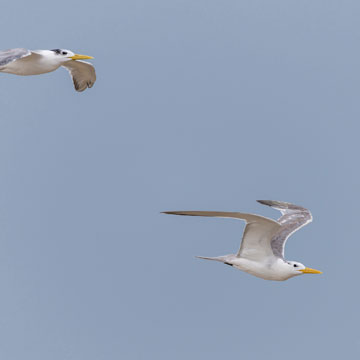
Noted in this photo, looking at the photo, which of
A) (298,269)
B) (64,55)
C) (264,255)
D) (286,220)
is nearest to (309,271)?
(298,269)

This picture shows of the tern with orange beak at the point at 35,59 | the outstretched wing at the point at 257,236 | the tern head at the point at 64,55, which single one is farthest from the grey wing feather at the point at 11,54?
the outstretched wing at the point at 257,236

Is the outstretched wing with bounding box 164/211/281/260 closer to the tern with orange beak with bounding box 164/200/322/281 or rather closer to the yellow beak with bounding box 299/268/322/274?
the tern with orange beak with bounding box 164/200/322/281

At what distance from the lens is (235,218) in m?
16.4

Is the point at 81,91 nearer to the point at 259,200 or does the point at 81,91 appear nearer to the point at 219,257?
the point at 259,200

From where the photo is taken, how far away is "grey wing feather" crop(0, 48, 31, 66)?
A: 18419 millimetres

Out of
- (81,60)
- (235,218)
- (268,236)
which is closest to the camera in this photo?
(235,218)

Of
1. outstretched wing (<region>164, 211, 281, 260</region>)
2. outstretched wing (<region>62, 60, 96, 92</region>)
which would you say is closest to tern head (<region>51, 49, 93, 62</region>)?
outstretched wing (<region>62, 60, 96, 92</region>)

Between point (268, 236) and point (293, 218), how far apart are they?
3449 millimetres

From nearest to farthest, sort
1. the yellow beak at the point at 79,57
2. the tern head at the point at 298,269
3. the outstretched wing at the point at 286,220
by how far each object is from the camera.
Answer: the tern head at the point at 298,269, the outstretched wing at the point at 286,220, the yellow beak at the point at 79,57

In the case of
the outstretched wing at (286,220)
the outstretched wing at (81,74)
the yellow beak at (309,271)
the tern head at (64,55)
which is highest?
the tern head at (64,55)

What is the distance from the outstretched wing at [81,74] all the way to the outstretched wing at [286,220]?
5544mm

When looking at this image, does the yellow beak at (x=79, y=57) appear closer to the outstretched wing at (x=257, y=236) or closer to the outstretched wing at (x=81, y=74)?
the outstretched wing at (x=81, y=74)

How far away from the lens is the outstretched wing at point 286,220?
62.8 ft

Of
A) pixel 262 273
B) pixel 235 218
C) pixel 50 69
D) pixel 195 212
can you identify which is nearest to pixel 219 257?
pixel 262 273
